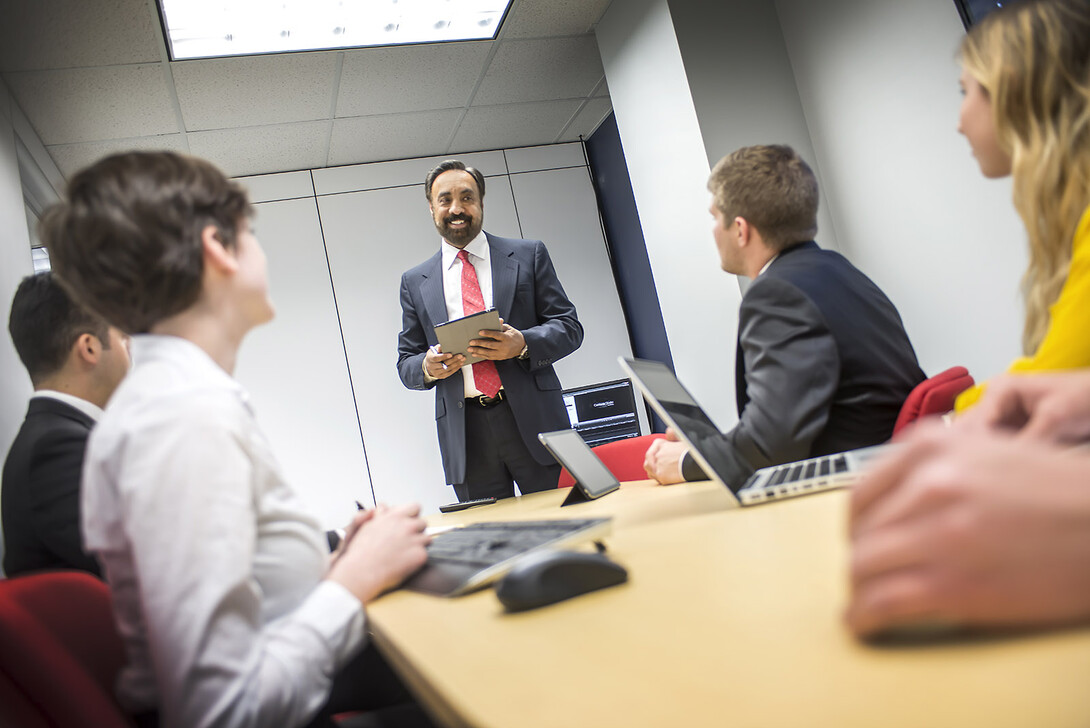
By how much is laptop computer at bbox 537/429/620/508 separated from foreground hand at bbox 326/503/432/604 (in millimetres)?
668

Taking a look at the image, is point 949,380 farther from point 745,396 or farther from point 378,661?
point 378,661

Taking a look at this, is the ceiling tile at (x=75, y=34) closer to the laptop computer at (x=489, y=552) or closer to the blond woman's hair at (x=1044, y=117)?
the laptop computer at (x=489, y=552)

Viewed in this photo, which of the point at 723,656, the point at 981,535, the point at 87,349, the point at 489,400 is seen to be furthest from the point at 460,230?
the point at 981,535

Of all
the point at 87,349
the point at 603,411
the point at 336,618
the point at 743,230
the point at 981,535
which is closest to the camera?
the point at 981,535

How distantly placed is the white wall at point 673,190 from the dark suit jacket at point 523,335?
0.78 metres

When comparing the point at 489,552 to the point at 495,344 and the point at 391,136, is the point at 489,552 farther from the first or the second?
the point at 391,136

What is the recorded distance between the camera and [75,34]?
3.20 meters

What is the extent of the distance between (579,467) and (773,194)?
2.85 feet

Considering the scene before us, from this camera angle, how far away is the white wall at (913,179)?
8.66ft

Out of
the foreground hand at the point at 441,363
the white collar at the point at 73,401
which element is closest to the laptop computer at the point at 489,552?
the white collar at the point at 73,401

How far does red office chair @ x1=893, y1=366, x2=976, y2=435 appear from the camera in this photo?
4.72ft

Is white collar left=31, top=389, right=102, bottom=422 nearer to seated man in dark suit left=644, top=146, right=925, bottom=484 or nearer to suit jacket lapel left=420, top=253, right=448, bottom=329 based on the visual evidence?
suit jacket lapel left=420, top=253, right=448, bottom=329

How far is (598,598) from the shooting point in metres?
0.75

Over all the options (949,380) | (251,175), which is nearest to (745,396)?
(949,380)
